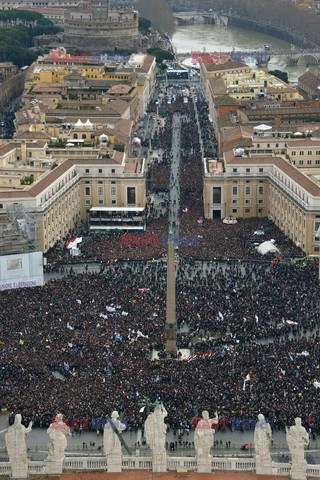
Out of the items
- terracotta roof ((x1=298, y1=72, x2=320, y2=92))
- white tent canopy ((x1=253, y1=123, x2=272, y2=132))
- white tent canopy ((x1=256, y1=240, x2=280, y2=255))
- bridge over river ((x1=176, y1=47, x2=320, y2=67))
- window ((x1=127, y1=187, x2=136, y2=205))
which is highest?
white tent canopy ((x1=253, y1=123, x2=272, y2=132))

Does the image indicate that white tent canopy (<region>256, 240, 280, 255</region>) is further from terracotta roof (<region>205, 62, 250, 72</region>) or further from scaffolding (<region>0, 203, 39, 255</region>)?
terracotta roof (<region>205, 62, 250, 72</region>)

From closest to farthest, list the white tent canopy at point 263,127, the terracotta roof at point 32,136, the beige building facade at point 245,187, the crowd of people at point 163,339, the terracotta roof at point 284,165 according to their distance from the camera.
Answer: the crowd of people at point 163,339, the terracotta roof at point 284,165, the beige building facade at point 245,187, the terracotta roof at point 32,136, the white tent canopy at point 263,127

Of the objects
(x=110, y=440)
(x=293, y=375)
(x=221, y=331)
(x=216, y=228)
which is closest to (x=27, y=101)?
(x=216, y=228)

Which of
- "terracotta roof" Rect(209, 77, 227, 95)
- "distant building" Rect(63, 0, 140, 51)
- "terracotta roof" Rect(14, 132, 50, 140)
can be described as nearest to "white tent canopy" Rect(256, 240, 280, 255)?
"terracotta roof" Rect(14, 132, 50, 140)

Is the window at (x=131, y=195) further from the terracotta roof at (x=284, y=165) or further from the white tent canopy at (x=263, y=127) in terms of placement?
the white tent canopy at (x=263, y=127)

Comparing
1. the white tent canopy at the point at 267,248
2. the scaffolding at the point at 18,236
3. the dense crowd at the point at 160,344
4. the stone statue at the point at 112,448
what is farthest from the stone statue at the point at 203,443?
the white tent canopy at the point at 267,248
